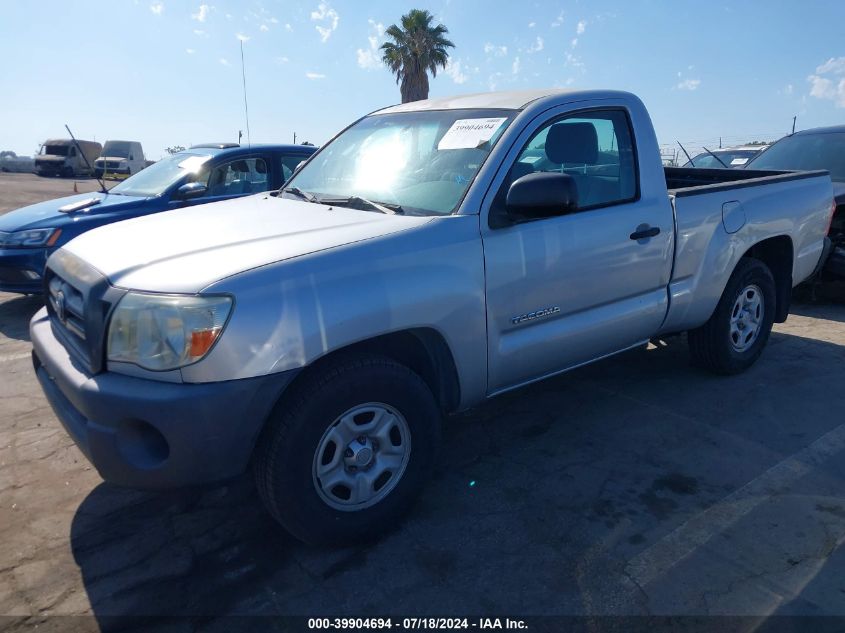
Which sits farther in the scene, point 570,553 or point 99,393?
point 570,553

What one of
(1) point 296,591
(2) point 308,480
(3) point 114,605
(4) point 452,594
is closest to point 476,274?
(2) point 308,480

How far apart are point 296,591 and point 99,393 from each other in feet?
3.47

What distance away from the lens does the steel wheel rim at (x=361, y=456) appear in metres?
A: 2.58

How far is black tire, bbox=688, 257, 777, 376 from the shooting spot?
4324 millimetres

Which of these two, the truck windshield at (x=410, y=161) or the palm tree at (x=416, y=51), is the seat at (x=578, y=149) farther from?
the palm tree at (x=416, y=51)

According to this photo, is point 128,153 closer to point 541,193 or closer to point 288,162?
point 288,162

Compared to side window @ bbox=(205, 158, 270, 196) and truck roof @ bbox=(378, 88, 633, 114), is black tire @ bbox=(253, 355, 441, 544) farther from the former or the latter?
side window @ bbox=(205, 158, 270, 196)

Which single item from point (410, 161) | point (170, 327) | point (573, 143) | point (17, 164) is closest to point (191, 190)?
point (410, 161)

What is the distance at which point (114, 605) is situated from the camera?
2420 millimetres

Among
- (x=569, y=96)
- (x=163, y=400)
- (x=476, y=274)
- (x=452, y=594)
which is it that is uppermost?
(x=569, y=96)

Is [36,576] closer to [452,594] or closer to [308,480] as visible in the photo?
[308,480]

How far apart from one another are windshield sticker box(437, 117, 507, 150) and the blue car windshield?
13.5 ft

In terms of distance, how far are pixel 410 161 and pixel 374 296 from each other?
1.12m

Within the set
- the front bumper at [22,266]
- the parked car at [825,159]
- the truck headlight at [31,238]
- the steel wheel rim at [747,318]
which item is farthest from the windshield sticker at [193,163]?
the parked car at [825,159]
